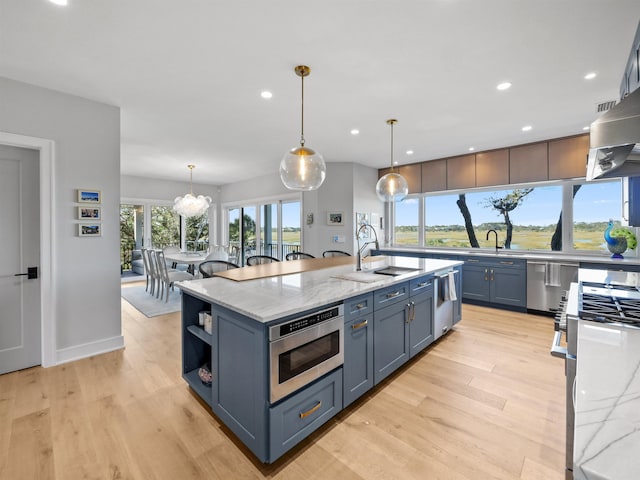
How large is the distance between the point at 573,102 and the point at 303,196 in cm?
444

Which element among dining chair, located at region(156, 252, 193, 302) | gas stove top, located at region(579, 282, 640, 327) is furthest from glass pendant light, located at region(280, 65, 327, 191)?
dining chair, located at region(156, 252, 193, 302)

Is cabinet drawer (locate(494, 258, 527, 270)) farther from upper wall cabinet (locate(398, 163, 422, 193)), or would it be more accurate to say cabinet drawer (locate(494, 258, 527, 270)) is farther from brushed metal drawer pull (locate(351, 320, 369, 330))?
brushed metal drawer pull (locate(351, 320, 369, 330))

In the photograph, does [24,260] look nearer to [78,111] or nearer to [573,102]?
[78,111]

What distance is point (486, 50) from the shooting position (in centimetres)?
223

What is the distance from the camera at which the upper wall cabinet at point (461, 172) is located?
524 centimetres

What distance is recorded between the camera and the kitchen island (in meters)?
1.50

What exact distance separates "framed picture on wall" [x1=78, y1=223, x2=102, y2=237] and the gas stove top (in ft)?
12.9

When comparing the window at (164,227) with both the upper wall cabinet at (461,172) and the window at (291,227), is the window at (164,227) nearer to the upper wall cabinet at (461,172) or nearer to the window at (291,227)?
the window at (291,227)

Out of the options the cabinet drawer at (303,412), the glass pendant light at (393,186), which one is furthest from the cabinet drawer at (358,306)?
the glass pendant light at (393,186)

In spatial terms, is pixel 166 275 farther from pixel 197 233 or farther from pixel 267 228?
pixel 197 233

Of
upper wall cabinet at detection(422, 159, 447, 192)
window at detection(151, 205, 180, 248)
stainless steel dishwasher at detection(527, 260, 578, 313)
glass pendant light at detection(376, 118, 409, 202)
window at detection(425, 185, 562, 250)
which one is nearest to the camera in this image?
glass pendant light at detection(376, 118, 409, 202)

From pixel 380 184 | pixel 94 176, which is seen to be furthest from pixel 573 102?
pixel 94 176

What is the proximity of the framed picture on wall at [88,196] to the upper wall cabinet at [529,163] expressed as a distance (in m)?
5.89

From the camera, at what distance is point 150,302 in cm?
496
